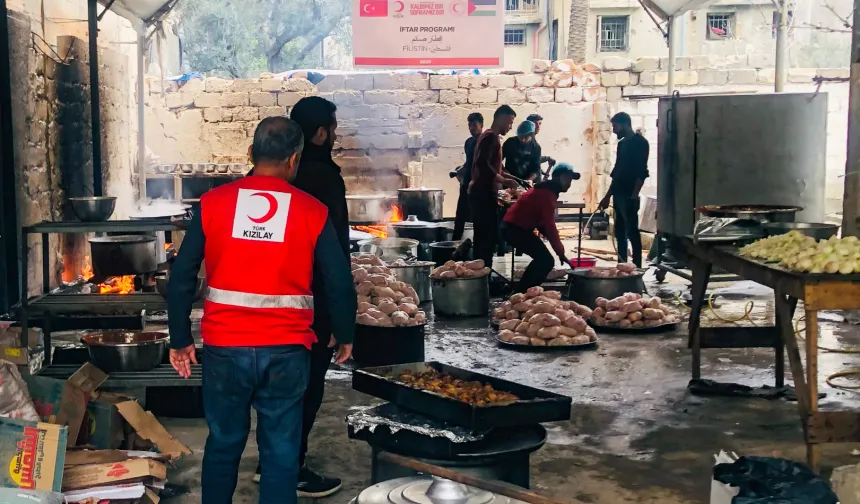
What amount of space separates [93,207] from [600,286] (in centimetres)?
523

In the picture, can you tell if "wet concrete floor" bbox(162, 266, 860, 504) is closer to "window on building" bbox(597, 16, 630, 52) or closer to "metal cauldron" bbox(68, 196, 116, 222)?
"metal cauldron" bbox(68, 196, 116, 222)

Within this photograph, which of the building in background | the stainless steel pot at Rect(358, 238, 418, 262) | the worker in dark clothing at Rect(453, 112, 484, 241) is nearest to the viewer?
Result: the stainless steel pot at Rect(358, 238, 418, 262)

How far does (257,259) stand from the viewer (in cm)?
367

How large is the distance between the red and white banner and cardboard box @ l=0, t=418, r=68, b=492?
8.49m

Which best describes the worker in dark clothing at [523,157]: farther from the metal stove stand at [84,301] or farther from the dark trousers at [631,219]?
the metal stove stand at [84,301]

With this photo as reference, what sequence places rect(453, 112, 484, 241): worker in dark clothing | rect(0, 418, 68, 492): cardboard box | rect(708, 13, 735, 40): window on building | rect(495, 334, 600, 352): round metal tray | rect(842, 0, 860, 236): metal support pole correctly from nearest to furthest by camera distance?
rect(0, 418, 68, 492): cardboard box, rect(495, 334, 600, 352): round metal tray, rect(842, 0, 860, 236): metal support pole, rect(453, 112, 484, 241): worker in dark clothing, rect(708, 13, 735, 40): window on building

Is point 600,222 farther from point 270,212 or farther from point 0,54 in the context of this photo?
point 270,212

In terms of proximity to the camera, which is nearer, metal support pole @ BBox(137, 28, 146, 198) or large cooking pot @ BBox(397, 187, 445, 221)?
metal support pole @ BBox(137, 28, 146, 198)

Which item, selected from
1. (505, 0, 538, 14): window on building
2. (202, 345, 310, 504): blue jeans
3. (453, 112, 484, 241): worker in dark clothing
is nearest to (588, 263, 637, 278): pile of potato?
(453, 112, 484, 241): worker in dark clothing

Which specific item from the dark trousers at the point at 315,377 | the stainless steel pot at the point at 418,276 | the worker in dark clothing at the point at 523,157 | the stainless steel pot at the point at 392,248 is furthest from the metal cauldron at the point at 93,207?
the worker in dark clothing at the point at 523,157

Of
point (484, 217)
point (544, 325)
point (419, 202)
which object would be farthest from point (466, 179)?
point (544, 325)

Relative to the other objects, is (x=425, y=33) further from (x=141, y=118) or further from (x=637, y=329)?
(x=637, y=329)

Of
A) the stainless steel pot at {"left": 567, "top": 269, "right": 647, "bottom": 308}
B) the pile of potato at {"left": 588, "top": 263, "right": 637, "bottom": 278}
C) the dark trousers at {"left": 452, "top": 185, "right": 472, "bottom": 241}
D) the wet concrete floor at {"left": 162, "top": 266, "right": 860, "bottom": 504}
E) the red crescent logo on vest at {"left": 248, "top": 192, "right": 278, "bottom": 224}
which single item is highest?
the red crescent logo on vest at {"left": 248, "top": 192, "right": 278, "bottom": 224}

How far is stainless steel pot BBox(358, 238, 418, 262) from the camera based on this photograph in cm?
1125
